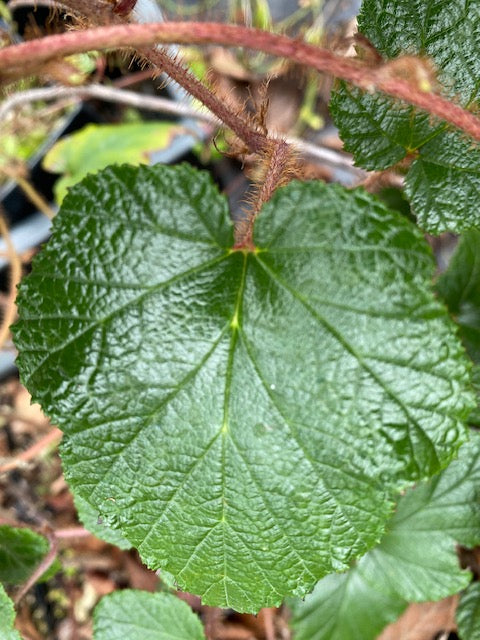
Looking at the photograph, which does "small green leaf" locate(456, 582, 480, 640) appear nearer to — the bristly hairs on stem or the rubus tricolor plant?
the rubus tricolor plant

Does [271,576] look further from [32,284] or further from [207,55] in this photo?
[207,55]

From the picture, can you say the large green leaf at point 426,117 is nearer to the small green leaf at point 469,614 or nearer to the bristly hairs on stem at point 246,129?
the bristly hairs on stem at point 246,129

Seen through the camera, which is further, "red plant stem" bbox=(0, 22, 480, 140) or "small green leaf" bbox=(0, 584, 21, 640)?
"small green leaf" bbox=(0, 584, 21, 640)

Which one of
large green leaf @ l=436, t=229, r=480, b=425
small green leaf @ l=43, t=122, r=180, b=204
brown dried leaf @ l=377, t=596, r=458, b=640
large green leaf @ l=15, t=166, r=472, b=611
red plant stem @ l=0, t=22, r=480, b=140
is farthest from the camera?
small green leaf @ l=43, t=122, r=180, b=204

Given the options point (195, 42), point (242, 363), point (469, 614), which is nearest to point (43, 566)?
point (242, 363)

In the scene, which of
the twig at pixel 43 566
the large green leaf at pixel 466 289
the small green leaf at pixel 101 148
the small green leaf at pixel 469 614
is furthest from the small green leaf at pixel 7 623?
the small green leaf at pixel 101 148

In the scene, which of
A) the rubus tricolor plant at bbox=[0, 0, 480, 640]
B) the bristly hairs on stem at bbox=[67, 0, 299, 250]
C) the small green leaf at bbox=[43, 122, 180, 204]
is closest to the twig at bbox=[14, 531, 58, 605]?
the rubus tricolor plant at bbox=[0, 0, 480, 640]

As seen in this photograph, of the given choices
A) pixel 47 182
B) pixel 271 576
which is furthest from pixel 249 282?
pixel 47 182
